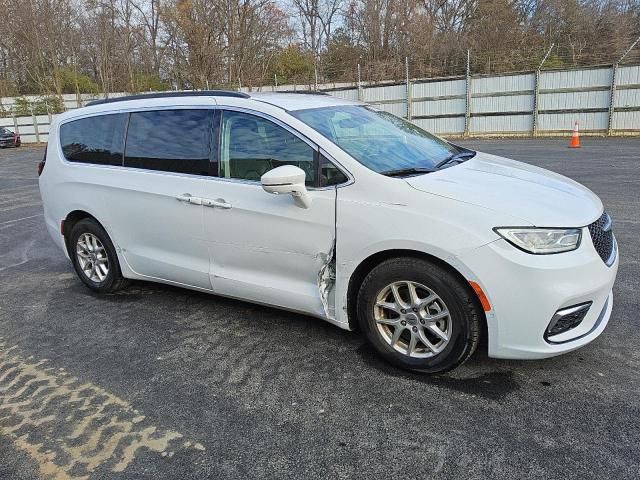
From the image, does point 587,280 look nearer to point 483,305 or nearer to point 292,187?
point 483,305

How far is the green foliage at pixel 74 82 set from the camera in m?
42.5

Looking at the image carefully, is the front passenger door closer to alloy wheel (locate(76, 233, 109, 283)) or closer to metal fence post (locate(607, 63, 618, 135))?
alloy wheel (locate(76, 233, 109, 283))

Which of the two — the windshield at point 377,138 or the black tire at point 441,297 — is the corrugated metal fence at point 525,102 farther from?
the black tire at point 441,297

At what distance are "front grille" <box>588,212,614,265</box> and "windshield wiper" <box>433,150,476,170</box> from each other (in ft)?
3.47

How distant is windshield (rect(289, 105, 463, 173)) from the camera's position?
348cm

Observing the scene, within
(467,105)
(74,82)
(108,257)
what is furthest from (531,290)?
(74,82)

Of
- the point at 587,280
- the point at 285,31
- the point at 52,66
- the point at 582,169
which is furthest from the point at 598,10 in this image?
the point at 52,66

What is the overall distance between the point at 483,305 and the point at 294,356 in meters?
1.34

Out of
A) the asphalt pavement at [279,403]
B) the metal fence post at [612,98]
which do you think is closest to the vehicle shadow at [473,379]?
the asphalt pavement at [279,403]

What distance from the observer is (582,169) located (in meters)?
10.8

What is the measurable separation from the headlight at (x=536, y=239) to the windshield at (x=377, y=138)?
90 cm

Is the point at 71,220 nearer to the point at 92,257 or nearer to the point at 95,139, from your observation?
the point at 92,257

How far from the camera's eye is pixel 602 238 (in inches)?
122

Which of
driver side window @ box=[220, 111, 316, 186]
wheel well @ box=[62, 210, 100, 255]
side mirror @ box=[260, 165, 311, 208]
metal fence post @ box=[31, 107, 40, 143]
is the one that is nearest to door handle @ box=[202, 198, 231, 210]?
driver side window @ box=[220, 111, 316, 186]
